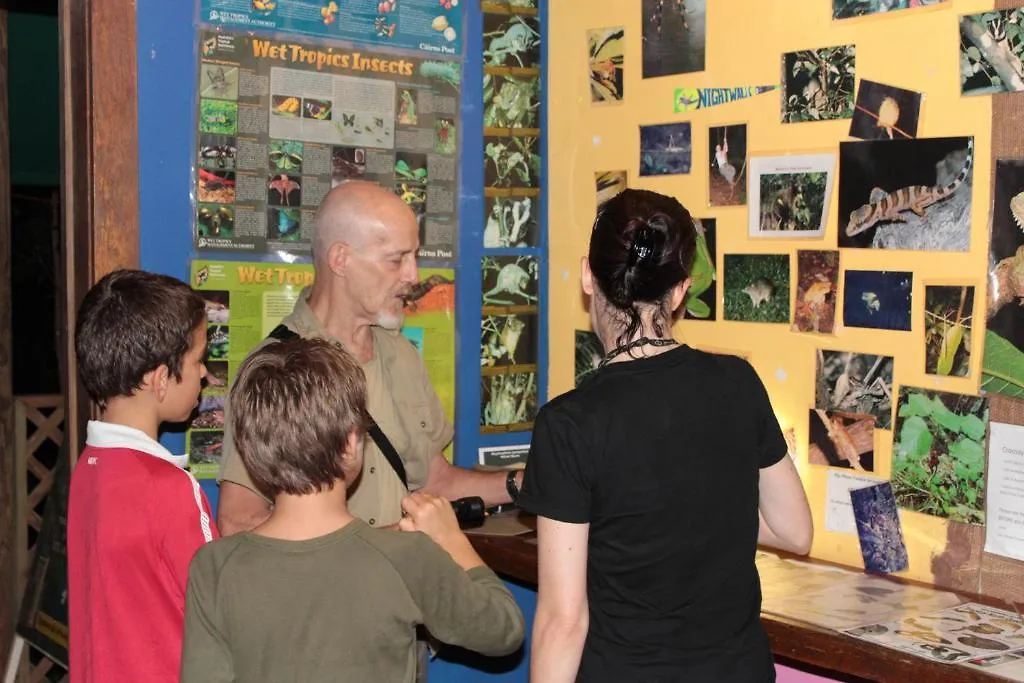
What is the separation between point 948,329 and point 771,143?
679mm

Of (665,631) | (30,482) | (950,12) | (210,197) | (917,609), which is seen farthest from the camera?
(30,482)

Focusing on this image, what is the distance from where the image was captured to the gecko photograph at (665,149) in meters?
3.00

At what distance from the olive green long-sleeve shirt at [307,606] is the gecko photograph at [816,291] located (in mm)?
1413

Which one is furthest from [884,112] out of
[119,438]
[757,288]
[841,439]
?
[119,438]

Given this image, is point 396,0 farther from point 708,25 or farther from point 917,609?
point 917,609

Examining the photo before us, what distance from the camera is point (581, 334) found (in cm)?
338

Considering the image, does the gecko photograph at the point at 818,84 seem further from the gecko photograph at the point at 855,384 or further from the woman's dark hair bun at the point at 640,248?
the woman's dark hair bun at the point at 640,248

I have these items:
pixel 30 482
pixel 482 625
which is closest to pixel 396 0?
pixel 482 625

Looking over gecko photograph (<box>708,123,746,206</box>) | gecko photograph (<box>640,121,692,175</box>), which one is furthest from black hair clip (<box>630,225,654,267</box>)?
gecko photograph (<box>640,121,692,175</box>)

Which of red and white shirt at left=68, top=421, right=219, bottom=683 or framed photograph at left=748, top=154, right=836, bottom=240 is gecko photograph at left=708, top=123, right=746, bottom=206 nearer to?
→ framed photograph at left=748, top=154, right=836, bottom=240

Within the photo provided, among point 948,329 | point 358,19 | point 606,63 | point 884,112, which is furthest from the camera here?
point 606,63

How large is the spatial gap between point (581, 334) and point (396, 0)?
1150mm

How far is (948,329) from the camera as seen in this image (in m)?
2.41

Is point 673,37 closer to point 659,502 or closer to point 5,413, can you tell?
point 659,502
